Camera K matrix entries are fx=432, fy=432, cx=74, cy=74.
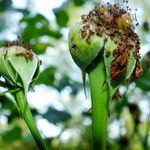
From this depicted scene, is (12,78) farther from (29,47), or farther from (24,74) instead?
(29,47)

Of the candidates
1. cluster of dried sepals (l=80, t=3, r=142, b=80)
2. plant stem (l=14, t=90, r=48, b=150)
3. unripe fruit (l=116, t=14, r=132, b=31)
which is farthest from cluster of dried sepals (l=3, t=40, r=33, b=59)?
unripe fruit (l=116, t=14, r=132, b=31)

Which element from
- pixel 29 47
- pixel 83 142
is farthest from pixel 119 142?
pixel 29 47

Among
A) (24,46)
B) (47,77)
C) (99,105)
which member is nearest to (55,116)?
(47,77)

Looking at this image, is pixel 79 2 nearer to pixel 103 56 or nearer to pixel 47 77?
pixel 47 77

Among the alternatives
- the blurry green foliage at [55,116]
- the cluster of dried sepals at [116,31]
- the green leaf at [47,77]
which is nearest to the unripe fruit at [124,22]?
the cluster of dried sepals at [116,31]

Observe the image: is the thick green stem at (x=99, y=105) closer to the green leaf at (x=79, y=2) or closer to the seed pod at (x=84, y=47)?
the seed pod at (x=84, y=47)

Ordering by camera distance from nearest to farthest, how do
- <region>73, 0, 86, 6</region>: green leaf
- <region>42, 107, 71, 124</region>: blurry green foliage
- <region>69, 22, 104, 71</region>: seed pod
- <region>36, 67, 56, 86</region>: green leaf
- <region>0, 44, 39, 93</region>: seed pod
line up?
<region>69, 22, 104, 71</region>: seed pod
<region>0, 44, 39, 93</region>: seed pod
<region>36, 67, 56, 86</region>: green leaf
<region>42, 107, 71, 124</region>: blurry green foliage
<region>73, 0, 86, 6</region>: green leaf

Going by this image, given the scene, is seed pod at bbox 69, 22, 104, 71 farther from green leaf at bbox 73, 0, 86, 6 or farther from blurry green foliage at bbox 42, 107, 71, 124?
green leaf at bbox 73, 0, 86, 6
